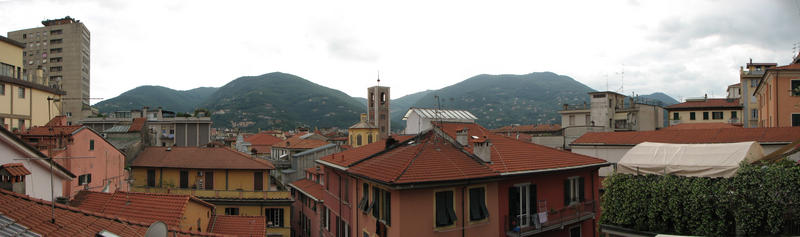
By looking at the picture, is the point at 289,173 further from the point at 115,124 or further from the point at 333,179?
the point at 115,124

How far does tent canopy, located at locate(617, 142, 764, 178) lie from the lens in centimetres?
1237

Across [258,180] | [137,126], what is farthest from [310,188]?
[137,126]

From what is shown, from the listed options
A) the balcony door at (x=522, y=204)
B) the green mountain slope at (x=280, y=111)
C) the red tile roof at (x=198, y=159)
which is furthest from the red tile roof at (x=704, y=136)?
the green mountain slope at (x=280, y=111)

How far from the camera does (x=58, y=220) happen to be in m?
6.96

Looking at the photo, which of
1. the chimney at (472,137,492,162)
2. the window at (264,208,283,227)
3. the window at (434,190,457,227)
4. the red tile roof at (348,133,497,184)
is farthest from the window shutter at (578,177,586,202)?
the window at (264,208,283,227)

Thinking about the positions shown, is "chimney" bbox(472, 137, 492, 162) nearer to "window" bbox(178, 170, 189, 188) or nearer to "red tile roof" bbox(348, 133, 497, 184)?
"red tile roof" bbox(348, 133, 497, 184)

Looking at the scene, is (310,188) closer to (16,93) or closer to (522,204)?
(16,93)

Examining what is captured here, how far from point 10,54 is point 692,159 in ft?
101

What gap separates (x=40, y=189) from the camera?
9547 millimetres

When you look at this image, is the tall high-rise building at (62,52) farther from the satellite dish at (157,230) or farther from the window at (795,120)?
the window at (795,120)

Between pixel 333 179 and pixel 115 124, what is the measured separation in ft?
125

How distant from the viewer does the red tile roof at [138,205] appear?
12039mm

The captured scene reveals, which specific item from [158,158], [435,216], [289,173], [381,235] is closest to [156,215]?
[381,235]

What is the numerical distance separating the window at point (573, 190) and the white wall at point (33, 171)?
58.8ft
